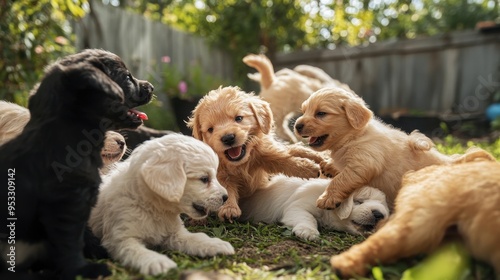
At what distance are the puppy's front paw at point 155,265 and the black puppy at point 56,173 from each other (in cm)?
21

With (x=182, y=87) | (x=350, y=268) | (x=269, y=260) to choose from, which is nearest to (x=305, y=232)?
(x=269, y=260)

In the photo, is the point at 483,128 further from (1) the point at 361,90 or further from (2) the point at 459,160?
(2) the point at 459,160

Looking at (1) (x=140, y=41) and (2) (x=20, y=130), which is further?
(1) (x=140, y=41)

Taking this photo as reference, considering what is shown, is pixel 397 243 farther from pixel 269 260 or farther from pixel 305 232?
pixel 305 232

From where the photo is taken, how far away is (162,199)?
3.03m

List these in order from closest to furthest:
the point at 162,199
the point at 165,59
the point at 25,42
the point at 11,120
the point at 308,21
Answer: the point at 162,199 < the point at 11,120 < the point at 25,42 < the point at 165,59 < the point at 308,21

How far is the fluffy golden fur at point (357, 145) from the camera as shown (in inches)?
152

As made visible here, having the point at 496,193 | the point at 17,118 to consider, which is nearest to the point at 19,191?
the point at 17,118

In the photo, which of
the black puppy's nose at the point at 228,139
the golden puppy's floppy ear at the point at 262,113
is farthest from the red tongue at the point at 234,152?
the golden puppy's floppy ear at the point at 262,113

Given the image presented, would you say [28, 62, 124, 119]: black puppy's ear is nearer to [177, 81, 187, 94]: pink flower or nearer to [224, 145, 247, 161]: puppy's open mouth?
[224, 145, 247, 161]: puppy's open mouth

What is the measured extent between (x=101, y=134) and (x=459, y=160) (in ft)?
8.69

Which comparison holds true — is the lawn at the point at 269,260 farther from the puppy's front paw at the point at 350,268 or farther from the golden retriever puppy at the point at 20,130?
the golden retriever puppy at the point at 20,130

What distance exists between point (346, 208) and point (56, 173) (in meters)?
2.17

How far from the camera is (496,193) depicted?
2.45 meters
